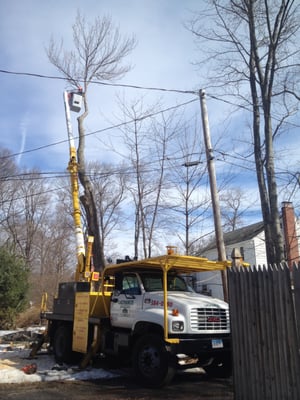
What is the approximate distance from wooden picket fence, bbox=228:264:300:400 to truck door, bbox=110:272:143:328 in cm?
299

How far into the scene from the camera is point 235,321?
6.90m

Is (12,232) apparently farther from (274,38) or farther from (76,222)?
(274,38)

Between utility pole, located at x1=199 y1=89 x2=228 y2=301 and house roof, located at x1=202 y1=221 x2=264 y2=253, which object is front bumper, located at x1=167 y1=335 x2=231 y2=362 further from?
house roof, located at x1=202 y1=221 x2=264 y2=253

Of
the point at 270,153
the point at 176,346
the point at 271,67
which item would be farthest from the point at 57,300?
the point at 271,67

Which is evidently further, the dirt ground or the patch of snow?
the patch of snow

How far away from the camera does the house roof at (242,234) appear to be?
35.1 metres

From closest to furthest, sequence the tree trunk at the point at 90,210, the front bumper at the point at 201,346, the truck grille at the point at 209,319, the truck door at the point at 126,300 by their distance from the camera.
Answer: the front bumper at the point at 201,346 → the truck grille at the point at 209,319 → the truck door at the point at 126,300 → the tree trunk at the point at 90,210

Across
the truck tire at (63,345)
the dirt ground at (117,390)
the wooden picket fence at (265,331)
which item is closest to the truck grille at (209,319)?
the dirt ground at (117,390)

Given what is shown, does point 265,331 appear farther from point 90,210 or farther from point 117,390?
point 90,210

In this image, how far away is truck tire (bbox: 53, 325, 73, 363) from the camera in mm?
11163

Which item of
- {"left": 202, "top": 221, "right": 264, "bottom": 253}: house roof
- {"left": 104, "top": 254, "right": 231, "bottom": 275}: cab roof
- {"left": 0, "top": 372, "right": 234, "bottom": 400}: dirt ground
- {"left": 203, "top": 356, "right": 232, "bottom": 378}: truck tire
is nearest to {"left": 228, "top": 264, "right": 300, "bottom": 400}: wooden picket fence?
{"left": 0, "top": 372, "right": 234, "bottom": 400}: dirt ground

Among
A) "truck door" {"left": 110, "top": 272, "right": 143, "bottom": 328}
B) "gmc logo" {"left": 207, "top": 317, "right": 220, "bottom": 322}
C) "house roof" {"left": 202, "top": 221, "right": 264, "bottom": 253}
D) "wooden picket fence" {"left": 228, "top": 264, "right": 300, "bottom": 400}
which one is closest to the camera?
"wooden picket fence" {"left": 228, "top": 264, "right": 300, "bottom": 400}

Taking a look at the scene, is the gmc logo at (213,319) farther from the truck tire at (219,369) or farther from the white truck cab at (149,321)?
the truck tire at (219,369)

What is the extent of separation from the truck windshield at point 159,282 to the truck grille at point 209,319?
145 centimetres
